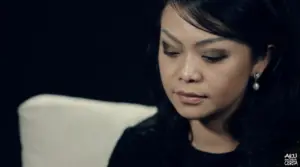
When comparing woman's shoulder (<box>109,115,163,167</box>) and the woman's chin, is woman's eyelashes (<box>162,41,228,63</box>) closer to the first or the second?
the woman's chin

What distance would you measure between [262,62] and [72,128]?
507 mm

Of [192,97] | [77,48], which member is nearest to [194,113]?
[192,97]

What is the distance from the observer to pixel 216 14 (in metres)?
0.86

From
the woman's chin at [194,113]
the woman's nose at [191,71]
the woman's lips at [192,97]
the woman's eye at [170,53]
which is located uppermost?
the woman's eye at [170,53]

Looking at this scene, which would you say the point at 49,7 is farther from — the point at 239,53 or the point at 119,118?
the point at 239,53

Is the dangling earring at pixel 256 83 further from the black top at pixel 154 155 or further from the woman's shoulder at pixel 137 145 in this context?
the woman's shoulder at pixel 137 145

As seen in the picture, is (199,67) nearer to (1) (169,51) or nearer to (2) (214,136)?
(1) (169,51)

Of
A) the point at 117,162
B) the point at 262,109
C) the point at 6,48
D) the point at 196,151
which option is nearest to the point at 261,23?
the point at 262,109

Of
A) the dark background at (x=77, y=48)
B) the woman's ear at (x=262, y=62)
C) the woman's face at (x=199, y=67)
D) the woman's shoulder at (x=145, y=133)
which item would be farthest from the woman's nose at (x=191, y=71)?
the dark background at (x=77, y=48)

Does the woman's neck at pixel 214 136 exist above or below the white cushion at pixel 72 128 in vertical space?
above

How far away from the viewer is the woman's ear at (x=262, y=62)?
92 centimetres

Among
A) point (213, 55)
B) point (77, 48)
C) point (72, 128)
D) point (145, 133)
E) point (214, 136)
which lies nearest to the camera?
point (213, 55)

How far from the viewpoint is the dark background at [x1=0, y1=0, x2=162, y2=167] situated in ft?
4.51

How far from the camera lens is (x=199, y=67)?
89cm
